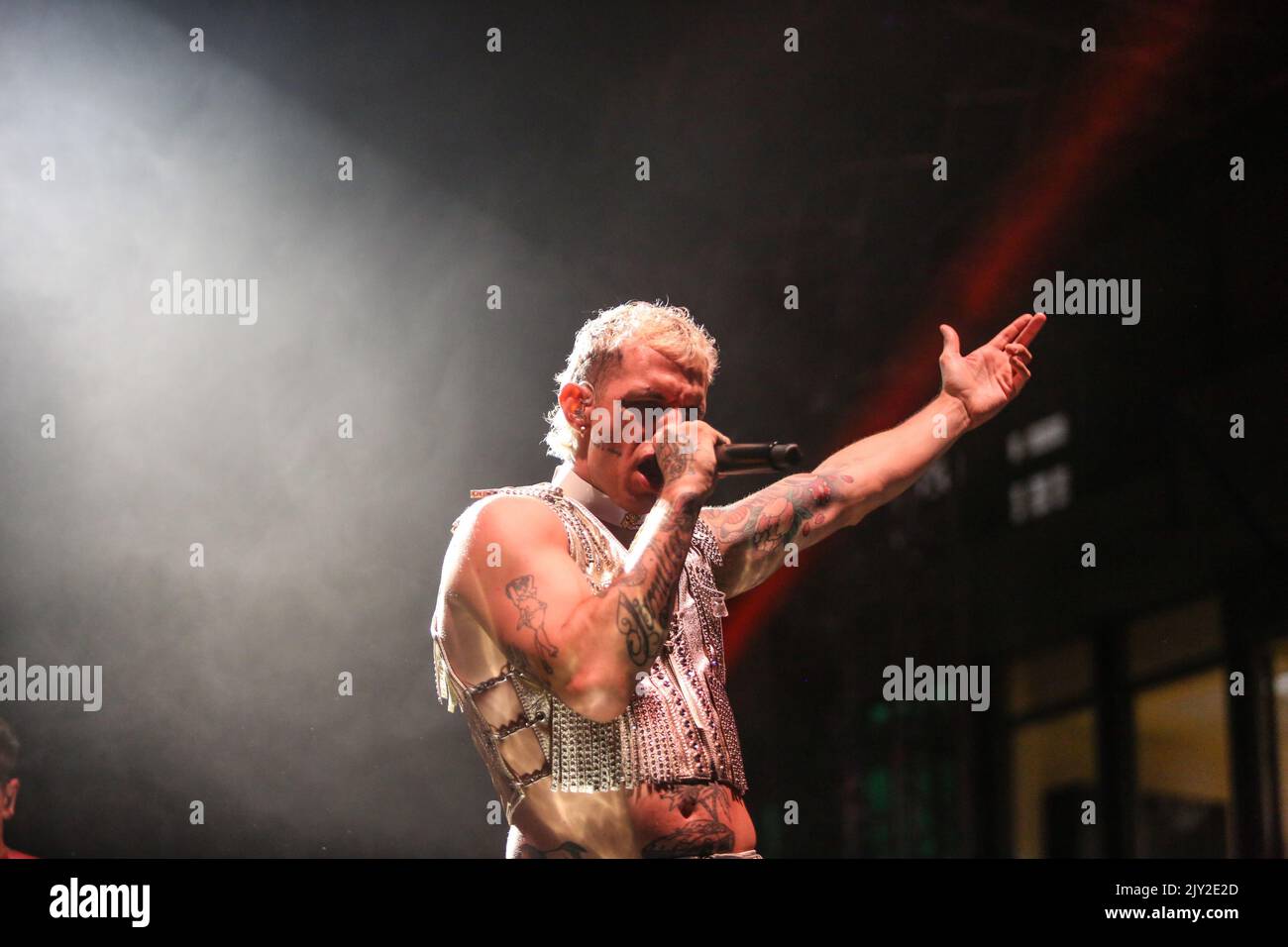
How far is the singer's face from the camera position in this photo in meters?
2.37

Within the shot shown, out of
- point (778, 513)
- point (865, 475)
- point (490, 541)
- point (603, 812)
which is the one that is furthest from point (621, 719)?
point (865, 475)

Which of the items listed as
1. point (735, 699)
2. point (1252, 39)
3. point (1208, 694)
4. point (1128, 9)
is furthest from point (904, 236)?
point (1208, 694)

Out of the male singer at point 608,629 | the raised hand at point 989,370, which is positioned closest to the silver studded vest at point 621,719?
the male singer at point 608,629

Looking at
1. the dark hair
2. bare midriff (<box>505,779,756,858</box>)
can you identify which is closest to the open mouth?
bare midriff (<box>505,779,756,858</box>)

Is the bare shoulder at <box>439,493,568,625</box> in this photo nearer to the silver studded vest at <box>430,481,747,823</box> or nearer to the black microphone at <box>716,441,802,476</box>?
the silver studded vest at <box>430,481,747,823</box>

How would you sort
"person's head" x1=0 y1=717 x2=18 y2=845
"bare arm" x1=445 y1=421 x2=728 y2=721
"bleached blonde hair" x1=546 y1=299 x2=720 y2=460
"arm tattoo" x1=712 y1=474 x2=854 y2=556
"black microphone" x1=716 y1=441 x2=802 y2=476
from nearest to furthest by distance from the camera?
"bare arm" x1=445 y1=421 x2=728 y2=721 → "black microphone" x1=716 y1=441 x2=802 y2=476 → "bleached blonde hair" x1=546 y1=299 x2=720 y2=460 → "arm tattoo" x1=712 y1=474 x2=854 y2=556 → "person's head" x1=0 y1=717 x2=18 y2=845

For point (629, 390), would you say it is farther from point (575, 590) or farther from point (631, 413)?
point (575, 590)

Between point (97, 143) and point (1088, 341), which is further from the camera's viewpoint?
point (1088, 341)

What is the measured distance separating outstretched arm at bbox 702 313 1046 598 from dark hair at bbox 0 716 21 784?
1.78 metres

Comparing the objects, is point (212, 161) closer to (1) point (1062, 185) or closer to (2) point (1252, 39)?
(1) point (1062, 185)

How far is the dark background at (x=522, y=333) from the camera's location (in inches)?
123
